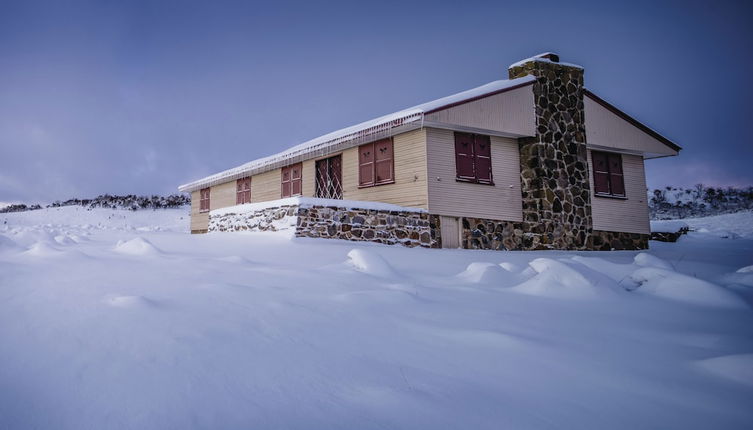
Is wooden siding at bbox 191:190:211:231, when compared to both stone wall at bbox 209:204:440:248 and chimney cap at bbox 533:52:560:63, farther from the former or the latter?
chimney cap at bbox 533:52:560:63

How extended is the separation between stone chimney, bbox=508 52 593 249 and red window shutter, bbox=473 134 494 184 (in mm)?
1138

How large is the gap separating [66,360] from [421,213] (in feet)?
33.2

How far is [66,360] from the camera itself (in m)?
2.30

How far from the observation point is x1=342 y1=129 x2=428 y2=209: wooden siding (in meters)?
12.3

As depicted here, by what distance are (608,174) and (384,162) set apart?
7.38 m

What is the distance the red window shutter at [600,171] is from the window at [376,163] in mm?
6614

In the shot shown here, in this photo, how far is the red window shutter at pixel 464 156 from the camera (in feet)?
42.2

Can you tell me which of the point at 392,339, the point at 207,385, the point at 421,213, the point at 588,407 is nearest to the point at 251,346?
the point at 207,385

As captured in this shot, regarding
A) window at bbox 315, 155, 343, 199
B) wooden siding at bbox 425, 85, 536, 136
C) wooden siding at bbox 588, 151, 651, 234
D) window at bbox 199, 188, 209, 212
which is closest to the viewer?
wooden siding at bbox 425, 85, 536, 136

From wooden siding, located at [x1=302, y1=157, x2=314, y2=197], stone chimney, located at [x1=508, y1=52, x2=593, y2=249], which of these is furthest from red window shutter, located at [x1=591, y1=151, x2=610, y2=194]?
wooden siding, located at [x1=302, y1=157, x2=314, y2=197]

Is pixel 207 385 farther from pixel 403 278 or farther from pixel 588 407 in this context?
pixel 403 278

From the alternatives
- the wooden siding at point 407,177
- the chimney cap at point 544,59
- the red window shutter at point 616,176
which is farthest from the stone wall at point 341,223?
the red window shutter at point 616,176

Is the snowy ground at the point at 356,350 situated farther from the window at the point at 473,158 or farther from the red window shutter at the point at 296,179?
the red window shutter at the point at 296,179

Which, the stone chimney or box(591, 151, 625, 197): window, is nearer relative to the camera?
the stone chimney
